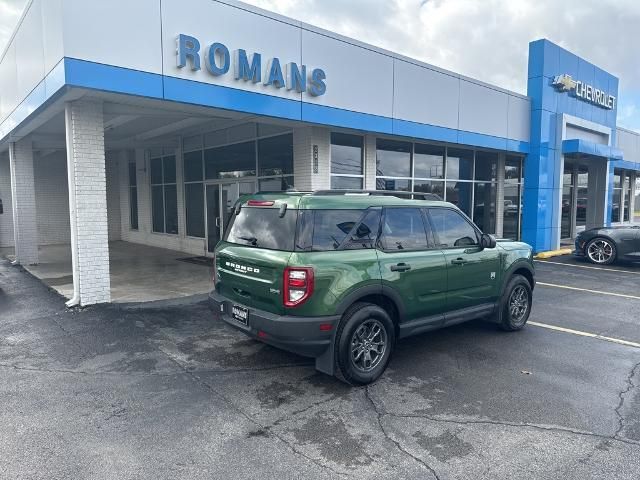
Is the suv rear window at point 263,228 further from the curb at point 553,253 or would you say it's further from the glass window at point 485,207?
the curb at point 553,253

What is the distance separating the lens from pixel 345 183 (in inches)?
430

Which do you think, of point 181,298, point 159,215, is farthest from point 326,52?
point 159,215

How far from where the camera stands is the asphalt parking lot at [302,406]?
131 inches

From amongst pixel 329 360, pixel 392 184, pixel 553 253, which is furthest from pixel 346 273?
pixel 553 253

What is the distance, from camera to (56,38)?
21.6ft

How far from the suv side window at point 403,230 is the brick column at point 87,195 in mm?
4864

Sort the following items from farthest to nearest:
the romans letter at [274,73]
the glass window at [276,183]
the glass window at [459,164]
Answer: the glass window at [459,164] → the glass window at [276,183] → the romans letter at [274,73]

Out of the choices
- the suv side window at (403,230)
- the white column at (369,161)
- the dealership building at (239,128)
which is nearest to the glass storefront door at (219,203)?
the dealership building at (239,128)

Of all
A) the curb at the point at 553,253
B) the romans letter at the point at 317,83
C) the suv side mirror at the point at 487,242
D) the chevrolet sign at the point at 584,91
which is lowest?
the curb at the point at 553,253

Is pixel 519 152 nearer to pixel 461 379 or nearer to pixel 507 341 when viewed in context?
pixel 507 341

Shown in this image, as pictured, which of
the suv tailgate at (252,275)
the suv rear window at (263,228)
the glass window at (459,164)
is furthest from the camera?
the glass window at (459,164)

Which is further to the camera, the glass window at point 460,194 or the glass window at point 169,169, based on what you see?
the glass window at point 169,169

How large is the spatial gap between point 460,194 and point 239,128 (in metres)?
6.93

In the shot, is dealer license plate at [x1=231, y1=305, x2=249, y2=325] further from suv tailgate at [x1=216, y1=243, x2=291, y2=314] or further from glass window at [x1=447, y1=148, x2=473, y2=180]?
glass window at [x1=447, y1=148, x2=473, y2=180]
